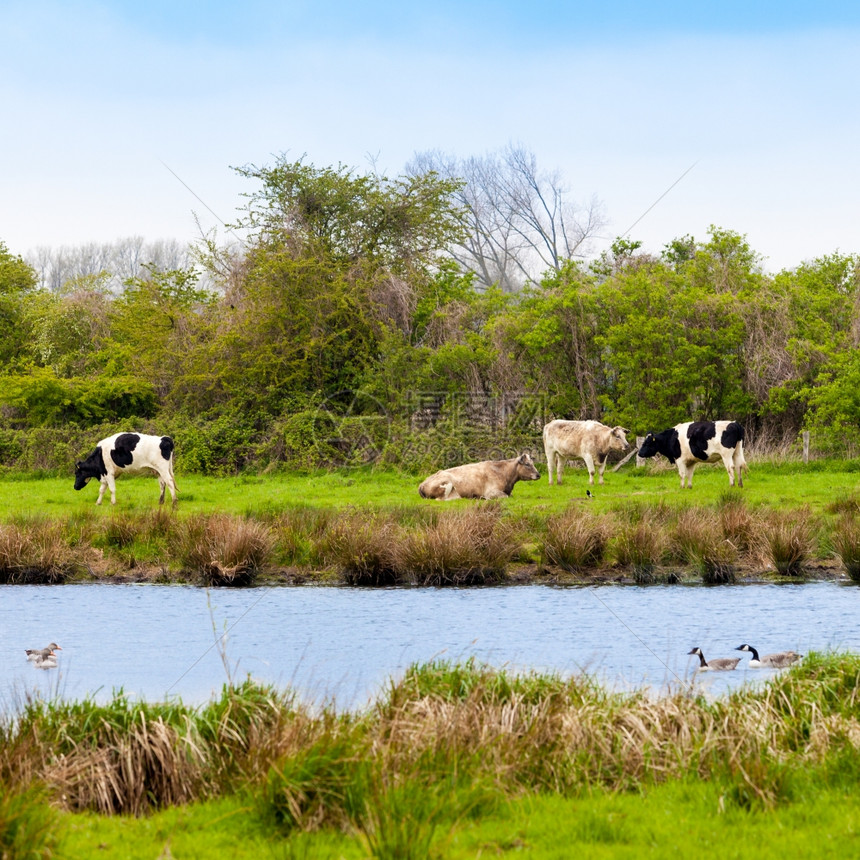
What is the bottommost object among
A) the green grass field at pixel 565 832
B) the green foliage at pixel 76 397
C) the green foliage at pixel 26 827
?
the green grass field at pixel 565 832

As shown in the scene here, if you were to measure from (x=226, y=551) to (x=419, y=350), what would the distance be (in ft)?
57.2

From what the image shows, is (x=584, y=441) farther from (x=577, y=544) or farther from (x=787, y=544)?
(x=787, y=544)

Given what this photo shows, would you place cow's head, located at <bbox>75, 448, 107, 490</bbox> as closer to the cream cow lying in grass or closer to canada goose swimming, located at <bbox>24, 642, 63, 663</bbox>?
the cream cow lying in grass

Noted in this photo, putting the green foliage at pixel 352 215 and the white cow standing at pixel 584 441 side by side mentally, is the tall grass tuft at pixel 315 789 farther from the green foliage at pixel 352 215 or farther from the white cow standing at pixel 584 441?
the green foliage at pixel 352 215

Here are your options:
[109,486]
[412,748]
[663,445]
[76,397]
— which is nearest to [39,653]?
[412,748]

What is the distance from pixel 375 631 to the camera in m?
14.4

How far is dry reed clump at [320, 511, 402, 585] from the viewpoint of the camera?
17.8 meters

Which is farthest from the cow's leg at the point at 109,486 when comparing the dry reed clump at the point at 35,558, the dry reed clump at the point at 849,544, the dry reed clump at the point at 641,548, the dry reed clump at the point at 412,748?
the dry reed clump at the point at 412,748

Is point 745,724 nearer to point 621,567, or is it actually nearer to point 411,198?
point 621,567

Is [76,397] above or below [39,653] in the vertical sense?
above

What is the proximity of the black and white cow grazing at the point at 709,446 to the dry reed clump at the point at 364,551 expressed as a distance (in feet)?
32.0

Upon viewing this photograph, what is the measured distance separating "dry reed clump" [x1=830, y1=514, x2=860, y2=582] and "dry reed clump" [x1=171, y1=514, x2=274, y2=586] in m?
8.96

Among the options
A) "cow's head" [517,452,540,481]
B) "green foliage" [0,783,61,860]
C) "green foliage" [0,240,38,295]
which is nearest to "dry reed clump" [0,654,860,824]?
"green foliage" [0,783,61,860]

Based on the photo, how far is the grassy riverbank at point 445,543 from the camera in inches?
698
